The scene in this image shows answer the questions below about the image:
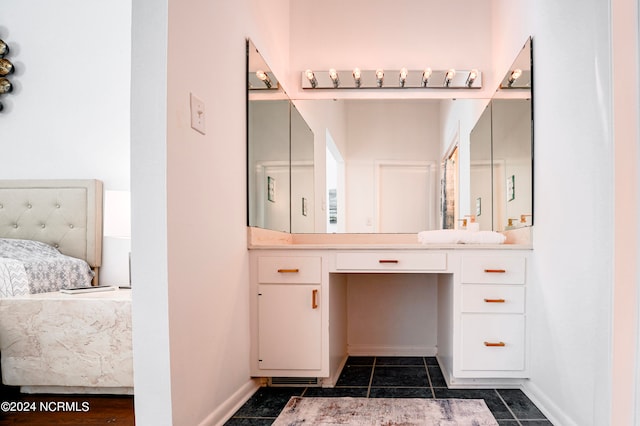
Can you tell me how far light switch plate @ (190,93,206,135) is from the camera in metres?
1.85

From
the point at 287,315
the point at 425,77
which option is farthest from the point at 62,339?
the point at 425,77

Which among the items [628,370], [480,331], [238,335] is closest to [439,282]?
[480,331]

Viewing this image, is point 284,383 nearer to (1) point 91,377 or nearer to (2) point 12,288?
(1) point 91,377

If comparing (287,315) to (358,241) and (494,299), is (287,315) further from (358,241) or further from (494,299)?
(494,299)

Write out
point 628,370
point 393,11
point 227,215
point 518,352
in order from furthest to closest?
point 393,11 < point 518,352 < point 227,215 < point 628,370

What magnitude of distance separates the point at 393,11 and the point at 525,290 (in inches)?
82.7

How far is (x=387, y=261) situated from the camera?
2.62 m

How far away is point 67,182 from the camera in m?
3.39

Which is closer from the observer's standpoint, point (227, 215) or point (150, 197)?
point (150, 197)

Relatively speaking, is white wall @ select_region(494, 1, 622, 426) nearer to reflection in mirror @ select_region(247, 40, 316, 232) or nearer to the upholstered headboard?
reflection in mirror @ select_region(247, 40, 316, 232)

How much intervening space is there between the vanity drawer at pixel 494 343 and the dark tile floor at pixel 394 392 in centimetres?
14

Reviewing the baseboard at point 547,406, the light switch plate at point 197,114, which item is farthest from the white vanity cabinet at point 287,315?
the baseboard at point 547,406

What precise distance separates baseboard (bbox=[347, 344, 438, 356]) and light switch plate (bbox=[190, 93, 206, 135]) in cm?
199

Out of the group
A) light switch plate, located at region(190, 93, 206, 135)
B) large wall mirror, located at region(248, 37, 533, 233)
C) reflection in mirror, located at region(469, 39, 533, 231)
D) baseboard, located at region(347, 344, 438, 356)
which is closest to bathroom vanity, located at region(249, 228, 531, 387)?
reflection in mirror, located at region(469, 39, 533, 231)
